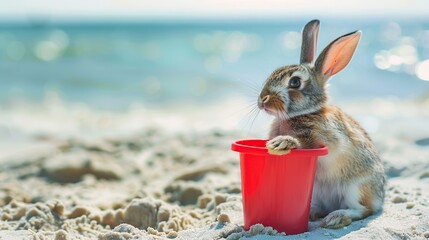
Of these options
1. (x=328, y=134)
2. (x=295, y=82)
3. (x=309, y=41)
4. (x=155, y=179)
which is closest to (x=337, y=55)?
A: (x=309, y=41)

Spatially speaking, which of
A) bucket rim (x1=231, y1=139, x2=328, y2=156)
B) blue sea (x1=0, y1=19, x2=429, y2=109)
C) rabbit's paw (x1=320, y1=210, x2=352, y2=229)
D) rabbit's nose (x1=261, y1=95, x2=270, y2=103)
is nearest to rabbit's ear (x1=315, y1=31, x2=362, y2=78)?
rabbit's nose (x1=261, y1=95, x2=270, y2=103)

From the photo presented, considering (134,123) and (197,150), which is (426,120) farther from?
(134,123)

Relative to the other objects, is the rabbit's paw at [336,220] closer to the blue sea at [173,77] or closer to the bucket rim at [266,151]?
the bucket rim at [266,151]

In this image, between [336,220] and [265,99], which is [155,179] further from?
[336,220]

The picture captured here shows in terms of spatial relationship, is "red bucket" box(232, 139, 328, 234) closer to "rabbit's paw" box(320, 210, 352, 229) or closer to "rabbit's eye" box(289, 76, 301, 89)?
"rabbit's paw" box(320, 210, 352, 229)

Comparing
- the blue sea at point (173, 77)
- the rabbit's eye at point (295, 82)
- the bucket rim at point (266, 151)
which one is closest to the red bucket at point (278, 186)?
the bucket rim at point (266, 151)

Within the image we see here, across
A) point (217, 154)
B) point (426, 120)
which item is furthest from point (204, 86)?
point (217, 154)

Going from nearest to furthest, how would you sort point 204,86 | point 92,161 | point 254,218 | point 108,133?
point 254,218 → point 92,161 → point 108,133 → point 204,86
